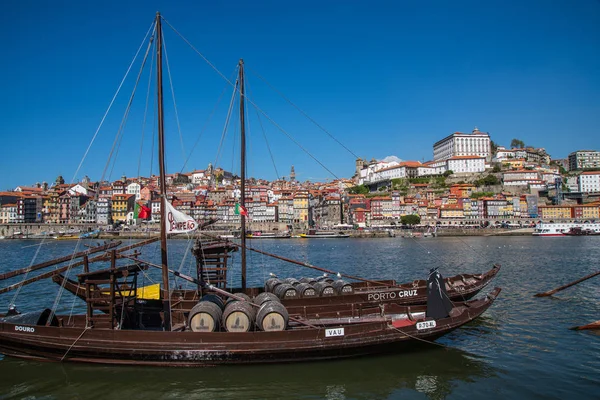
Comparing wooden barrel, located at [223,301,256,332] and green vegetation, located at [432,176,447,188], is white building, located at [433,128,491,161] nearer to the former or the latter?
green vegetation, located at [432,176,447,188]

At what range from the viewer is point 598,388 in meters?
10.5

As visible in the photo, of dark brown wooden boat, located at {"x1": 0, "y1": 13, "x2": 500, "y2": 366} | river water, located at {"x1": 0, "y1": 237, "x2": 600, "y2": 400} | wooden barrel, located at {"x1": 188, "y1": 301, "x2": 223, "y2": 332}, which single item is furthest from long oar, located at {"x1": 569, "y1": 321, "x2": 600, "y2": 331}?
wooden barrel, located at {"x1": 188, "y1": 301, "x2": 223, "y2": 332}

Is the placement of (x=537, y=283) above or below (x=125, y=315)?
below

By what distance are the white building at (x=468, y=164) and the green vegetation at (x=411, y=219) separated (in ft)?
125

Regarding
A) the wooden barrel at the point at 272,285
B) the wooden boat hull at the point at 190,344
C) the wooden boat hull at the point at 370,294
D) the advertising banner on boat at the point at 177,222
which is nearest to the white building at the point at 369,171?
the wooden boat hull at the point at 370,294

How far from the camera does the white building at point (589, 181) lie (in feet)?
431

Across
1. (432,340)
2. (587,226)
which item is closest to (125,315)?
(432,340)

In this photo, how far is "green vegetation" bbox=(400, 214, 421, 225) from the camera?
383ft

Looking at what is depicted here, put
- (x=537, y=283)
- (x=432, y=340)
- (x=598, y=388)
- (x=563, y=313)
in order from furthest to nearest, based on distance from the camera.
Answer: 1. (x=537, y=283)
2. (x=563, y=313)
3. (x=432, y=340)
4. (x=598, y=388)

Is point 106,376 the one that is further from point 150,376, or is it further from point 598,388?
point 598,388

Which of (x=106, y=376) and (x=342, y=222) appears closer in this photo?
(x=106, y=376)

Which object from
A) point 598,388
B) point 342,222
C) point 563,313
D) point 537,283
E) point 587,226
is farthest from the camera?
point 342,222

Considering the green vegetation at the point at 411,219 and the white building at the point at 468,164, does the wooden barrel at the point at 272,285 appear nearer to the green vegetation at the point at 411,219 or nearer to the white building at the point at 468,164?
the green vegetation at the point at 411,219

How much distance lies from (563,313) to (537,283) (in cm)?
913
